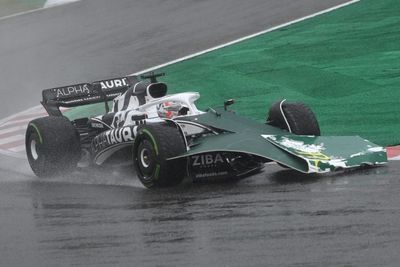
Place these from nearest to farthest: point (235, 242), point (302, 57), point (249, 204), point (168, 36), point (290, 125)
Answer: point (235, 242) → point (249, 204) → point (290, 125) → point (302, 57) → point (168, 36)

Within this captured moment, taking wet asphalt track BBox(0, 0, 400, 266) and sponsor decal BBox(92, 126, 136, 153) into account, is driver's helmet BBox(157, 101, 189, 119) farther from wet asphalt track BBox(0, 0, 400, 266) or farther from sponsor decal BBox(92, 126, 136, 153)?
wet asphalt track BBox(0, 0, 400, 266)

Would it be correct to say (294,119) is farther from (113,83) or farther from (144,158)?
(113,83)

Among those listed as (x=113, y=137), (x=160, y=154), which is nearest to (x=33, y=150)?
(x=113, y=137)

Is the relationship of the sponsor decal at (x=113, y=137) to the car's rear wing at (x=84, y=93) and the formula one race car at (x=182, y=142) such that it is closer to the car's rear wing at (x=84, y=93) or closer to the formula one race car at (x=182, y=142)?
the formula one race car at (x=182, y=142)

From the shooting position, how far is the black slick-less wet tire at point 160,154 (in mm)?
10836

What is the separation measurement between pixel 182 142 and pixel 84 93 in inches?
132

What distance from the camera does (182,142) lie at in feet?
35.8

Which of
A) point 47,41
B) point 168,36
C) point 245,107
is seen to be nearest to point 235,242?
point 245,107

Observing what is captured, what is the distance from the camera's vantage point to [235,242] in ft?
26.3

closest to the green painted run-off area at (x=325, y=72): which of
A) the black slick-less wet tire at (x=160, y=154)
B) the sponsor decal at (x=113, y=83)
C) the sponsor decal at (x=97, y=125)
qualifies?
the sponsor decal at (x=113, y=83)

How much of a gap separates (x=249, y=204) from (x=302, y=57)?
8599mm

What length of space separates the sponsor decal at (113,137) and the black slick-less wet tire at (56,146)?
28 cm

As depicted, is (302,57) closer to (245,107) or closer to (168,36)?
(245,107)

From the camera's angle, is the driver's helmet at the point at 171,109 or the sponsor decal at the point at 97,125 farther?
the sponsor decal at the point at 97,125
